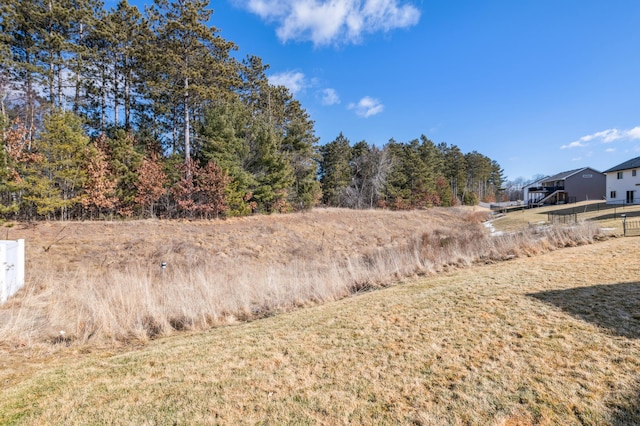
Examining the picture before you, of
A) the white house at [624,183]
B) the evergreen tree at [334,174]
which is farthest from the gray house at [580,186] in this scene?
the evergreen tree at [334,174]

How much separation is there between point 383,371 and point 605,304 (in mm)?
3784

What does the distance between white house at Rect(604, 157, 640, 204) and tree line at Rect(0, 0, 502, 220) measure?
32.1 metres

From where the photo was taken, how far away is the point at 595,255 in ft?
24.7

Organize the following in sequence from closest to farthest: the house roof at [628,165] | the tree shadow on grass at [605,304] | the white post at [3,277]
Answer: the tree shadow on grass at [605,304] → the white post at [3,277] → the house roof at [628,165]

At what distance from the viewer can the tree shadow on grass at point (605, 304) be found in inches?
138

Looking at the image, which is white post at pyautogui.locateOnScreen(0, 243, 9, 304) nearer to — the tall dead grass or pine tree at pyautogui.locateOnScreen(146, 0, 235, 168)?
the tall dead grass

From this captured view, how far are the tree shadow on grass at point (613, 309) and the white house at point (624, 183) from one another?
34.6 metres

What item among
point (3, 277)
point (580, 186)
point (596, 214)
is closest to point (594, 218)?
point (596, 214)

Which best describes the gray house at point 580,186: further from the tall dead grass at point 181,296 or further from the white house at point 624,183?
the tall dead grass at point 181,296

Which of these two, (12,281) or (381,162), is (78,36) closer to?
(12,281)

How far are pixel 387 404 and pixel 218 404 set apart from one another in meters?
1.52

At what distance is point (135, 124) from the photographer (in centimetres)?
2262

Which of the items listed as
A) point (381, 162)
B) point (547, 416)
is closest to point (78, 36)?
point (547, 416)

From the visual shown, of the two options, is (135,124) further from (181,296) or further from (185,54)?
(181,296)
